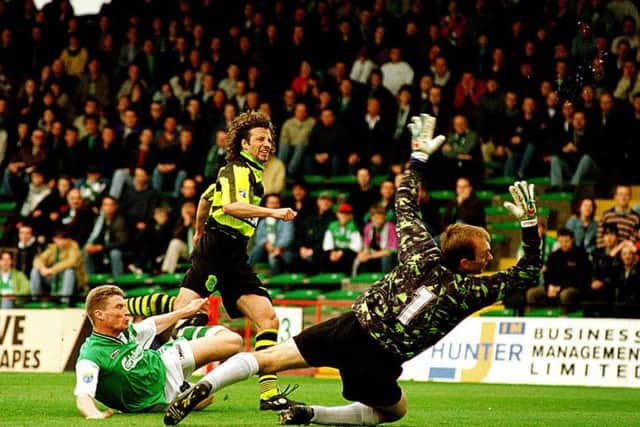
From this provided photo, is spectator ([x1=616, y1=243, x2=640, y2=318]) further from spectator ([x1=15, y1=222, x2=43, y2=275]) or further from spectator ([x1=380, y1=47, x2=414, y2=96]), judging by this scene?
spectator ([x1=15, y1=222, x2=43, y2=275])

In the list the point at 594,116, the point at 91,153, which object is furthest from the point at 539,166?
the point at 91,153

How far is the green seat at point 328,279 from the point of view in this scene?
1998 centimetres

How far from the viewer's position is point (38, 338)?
57.1 feet

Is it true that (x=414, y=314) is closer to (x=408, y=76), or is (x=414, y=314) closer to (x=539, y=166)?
(x=539, y=166)

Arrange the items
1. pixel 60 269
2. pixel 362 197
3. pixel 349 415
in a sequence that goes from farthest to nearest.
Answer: pixel 60 269, pixel 362 197, pixel 349 415

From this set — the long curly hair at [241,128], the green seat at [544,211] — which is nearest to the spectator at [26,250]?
the green seat at [544,211]

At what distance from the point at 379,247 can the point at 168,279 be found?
367cm

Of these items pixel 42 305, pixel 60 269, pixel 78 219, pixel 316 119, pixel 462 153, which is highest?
pixel 316 119

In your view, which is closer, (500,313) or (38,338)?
(38,338)

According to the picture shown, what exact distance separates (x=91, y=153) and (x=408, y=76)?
626cm

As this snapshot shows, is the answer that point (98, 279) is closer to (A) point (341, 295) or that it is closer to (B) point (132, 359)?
(A) point (341, 295)

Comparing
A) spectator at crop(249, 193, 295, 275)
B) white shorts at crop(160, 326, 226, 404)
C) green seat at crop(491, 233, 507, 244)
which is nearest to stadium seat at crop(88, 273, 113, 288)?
spectator at crop(249, 193, 295, 275)

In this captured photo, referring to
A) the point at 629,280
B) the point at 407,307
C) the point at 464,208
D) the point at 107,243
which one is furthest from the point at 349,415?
the point at 107,243

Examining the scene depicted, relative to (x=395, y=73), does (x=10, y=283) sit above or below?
below
